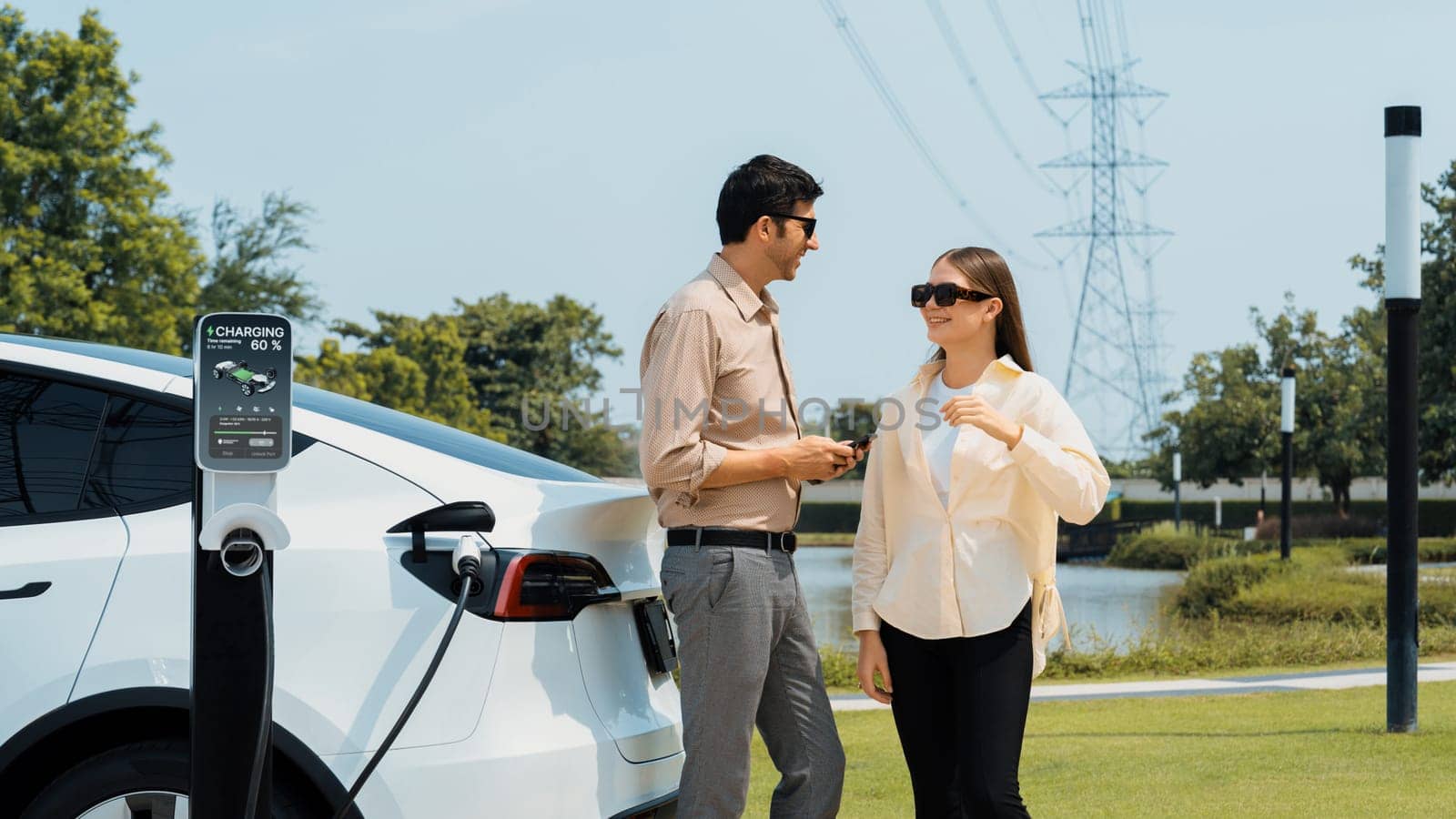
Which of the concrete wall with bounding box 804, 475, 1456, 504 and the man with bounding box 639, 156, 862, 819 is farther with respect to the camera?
the concrete wall with bounding box 804, 475, 1456, 504

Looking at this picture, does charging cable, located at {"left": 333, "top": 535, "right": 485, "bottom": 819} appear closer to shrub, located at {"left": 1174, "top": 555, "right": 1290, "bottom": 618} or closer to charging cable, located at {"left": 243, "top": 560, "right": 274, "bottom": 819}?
charging cable, located at {"left": 243, "top": 560, "right": 274, "bottom": 819}

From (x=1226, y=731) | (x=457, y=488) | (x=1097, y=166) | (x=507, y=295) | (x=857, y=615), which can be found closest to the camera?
(x=457, y=488)

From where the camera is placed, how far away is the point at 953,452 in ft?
11.8

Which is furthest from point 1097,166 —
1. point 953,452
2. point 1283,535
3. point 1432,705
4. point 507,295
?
point 953,452

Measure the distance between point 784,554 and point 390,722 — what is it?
0.99m

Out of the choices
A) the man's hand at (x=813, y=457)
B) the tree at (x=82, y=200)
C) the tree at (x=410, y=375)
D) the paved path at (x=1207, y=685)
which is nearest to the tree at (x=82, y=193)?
the tree at (x=82, y=200)

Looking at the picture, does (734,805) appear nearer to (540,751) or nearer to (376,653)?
(540,751)

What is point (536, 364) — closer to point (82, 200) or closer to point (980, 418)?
point (82, 200)

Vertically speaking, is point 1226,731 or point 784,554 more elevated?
point 784,554

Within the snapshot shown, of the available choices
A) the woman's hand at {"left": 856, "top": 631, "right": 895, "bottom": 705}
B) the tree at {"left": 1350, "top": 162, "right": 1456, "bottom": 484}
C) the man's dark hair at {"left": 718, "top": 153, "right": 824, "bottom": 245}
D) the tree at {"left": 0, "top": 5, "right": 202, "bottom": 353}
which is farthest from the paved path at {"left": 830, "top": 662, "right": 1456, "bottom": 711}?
the tree at {"left": 0, "top": 5, "right": 202, "bottom": 353}

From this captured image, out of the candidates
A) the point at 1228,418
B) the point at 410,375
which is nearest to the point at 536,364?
the point at 410,375

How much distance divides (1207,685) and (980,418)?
8.00 m

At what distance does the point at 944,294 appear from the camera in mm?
3635

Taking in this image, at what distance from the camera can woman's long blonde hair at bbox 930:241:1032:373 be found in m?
3.66
